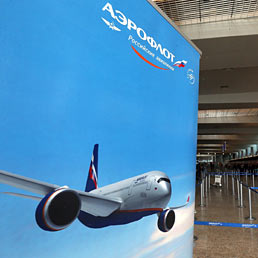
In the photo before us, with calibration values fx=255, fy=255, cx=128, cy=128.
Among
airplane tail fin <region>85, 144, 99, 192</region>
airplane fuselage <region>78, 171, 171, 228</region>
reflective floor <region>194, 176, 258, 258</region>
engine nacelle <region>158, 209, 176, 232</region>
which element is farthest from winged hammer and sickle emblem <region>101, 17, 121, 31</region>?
reflective floor <region>194, 176, 258, 258</region>

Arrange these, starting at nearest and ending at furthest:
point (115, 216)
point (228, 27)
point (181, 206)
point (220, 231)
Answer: point (115, 216)
point (181, 206)
point (220, 231)
point (228, 27)

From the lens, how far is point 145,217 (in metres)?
1.81

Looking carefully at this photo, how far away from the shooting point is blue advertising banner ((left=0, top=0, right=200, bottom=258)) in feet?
3.74

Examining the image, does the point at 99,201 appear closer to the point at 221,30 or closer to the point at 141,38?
the point at 141,38

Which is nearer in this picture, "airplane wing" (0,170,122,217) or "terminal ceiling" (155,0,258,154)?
"airplane wing" (0,170,122,217)

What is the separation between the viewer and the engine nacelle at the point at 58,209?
115 centimetres

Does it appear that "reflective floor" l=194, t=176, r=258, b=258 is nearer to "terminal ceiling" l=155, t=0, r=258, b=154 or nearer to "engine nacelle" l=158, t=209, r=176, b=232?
"engine nacelle" l=158, t=209, r=176, b=232

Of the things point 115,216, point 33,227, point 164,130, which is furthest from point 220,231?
point 33,227

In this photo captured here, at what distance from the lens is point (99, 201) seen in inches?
56.4

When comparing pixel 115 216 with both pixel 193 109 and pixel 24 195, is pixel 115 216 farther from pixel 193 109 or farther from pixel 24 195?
pixel 193 109

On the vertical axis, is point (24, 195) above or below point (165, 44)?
below

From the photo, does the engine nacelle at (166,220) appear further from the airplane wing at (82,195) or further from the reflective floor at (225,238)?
the reflective floor at (225,238)

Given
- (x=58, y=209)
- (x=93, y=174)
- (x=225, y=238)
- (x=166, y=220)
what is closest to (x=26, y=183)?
(x=58, y=209)

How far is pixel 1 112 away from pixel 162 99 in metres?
1.29
